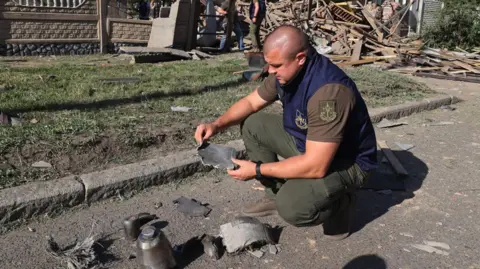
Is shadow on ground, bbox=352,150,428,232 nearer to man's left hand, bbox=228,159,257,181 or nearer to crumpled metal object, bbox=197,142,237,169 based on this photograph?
man's left hand, bbox=228,159,257,181

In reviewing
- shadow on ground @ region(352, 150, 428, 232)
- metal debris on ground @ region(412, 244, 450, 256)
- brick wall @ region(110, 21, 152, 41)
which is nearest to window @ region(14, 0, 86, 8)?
brick wall @ region(110, 21, 152, 41)

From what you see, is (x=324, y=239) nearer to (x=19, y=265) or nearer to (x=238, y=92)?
(x=19, y=265)

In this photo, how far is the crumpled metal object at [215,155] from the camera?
308cm

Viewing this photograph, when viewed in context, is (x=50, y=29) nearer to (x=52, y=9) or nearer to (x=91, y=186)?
(x=52, y=9)

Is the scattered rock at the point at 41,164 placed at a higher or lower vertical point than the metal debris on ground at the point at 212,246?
higher

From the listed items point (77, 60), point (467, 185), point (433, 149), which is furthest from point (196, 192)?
point (77, 60)

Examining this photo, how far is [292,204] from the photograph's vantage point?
9.61 feet

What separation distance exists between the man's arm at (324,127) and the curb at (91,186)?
56.3 inches

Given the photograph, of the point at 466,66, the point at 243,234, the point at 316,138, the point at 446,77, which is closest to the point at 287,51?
the point at 316,138

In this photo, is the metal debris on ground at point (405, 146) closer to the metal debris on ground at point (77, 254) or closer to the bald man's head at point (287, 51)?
the bald man's head at point (287, 51)

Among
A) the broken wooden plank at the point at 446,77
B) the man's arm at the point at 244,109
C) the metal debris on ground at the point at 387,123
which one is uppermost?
the man's arm at the point at 244,109

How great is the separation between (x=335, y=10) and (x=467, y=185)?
1238 cm

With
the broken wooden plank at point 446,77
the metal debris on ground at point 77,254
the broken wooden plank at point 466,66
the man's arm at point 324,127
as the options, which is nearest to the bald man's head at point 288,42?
the man's arm at point 324,127

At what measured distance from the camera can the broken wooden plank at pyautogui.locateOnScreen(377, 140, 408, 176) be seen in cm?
431
